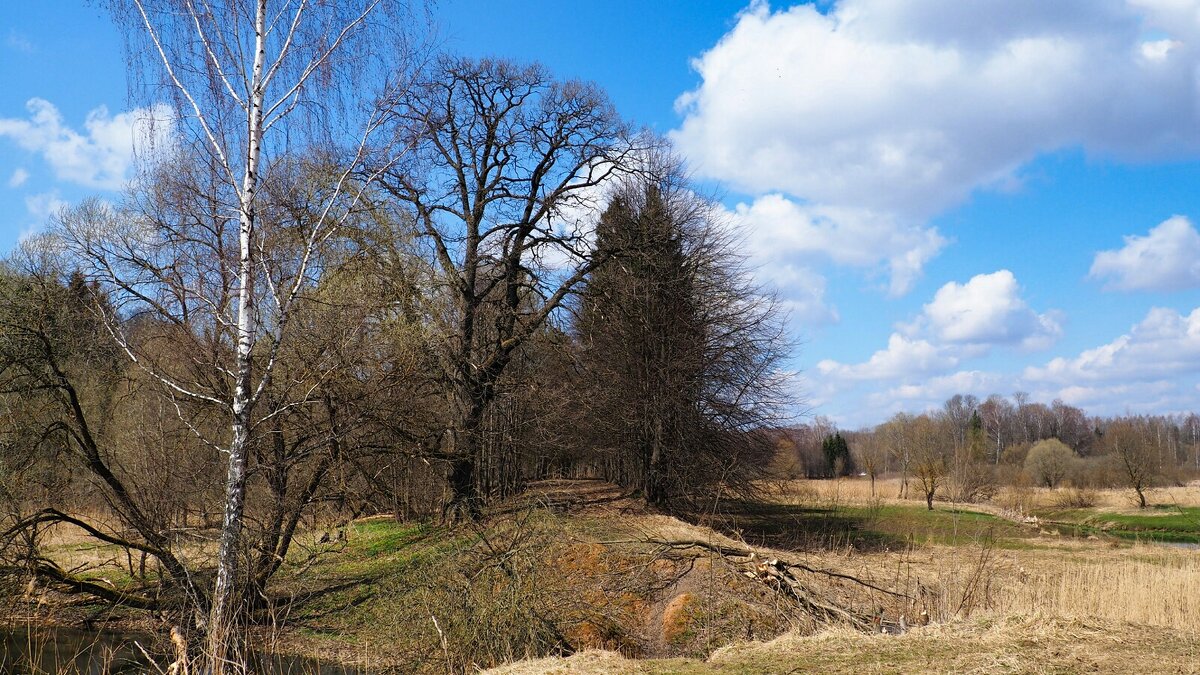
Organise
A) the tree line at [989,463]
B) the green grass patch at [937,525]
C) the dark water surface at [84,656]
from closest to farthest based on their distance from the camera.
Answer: the dark water surface at [84,656] < the green grass patch at [937,525] < the tree line at [989,463]

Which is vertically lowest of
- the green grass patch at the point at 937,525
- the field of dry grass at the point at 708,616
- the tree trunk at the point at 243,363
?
the green grass patch at the point at 937,525

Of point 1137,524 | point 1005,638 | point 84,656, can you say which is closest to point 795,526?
point 1137,524

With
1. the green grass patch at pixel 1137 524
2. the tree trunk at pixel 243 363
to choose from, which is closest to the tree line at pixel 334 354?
the tree trunk at pixel 243 363

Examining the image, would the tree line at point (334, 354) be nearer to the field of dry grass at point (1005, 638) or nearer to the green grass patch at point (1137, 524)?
the field of dry grass at point (1005, 638)

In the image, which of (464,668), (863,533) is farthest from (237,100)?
(863,533)

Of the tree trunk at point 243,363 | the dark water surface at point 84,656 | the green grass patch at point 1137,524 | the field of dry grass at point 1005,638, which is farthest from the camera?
the green grass patch at point 1137,524

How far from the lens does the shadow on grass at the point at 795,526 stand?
20.0 meters

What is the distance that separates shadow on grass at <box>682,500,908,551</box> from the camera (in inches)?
787

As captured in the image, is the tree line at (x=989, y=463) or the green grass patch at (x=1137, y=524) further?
the tree line at (x=989, y=463)

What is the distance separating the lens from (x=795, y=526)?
2305 centimetres

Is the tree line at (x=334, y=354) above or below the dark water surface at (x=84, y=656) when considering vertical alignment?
above

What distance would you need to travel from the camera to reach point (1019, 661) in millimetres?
6082

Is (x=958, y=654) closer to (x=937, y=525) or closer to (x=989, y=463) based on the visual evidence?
(x=937, y=525)

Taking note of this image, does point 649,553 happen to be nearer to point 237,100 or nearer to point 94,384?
point 237,100
